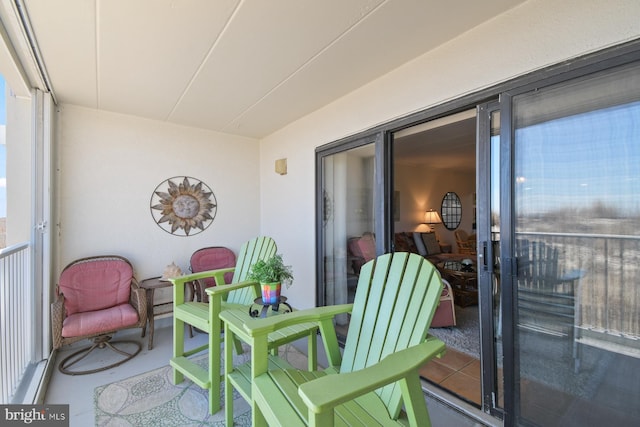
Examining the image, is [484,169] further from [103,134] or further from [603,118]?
[103,134]

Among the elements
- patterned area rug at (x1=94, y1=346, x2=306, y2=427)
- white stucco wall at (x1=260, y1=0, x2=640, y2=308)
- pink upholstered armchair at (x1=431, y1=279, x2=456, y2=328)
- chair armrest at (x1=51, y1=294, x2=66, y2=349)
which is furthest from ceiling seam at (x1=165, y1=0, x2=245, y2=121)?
pink upholstered armchair at (x1=431, y1=279, x2=456, y2=328)

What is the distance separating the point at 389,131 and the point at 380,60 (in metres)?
0.52

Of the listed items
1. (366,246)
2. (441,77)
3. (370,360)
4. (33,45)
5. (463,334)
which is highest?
(33,45)

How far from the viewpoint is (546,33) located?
4.66 ft

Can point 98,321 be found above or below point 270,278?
below

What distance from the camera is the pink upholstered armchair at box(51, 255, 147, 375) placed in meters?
2.29

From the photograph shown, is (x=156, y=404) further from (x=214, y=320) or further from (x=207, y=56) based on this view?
(x=207, y=56)

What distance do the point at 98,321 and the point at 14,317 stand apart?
1.73 feet

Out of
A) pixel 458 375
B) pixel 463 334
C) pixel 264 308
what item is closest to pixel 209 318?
pixel 264 308

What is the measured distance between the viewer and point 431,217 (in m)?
6.04

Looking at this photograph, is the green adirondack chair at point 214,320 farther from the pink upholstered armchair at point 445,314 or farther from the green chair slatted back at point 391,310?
the pink upholstered armchair at point 445,314

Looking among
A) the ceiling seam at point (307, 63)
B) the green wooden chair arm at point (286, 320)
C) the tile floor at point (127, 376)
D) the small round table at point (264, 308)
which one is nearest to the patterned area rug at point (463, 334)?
the tile floor at point (127, 376)

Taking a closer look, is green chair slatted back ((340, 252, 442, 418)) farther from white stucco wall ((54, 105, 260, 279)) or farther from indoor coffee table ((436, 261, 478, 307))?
indoor coffee table ((436, 261, 478, 307))

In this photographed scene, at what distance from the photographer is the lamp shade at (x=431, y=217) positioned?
19.7 feet
